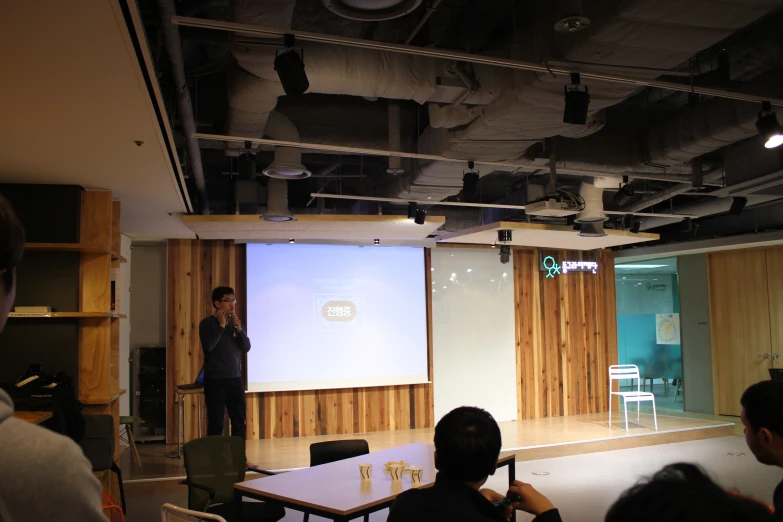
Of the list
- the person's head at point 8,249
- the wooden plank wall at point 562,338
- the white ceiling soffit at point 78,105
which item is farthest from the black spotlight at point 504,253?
the person's head at point 8,249

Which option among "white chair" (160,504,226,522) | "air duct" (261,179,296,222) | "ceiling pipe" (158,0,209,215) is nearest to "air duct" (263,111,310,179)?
"ceiling pipe" (158,0,209,215)

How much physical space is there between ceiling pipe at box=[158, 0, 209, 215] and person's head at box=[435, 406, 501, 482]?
2.25m

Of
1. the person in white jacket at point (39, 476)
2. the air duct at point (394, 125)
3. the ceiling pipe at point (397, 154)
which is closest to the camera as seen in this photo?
the person in white jacket at point (39, 476)

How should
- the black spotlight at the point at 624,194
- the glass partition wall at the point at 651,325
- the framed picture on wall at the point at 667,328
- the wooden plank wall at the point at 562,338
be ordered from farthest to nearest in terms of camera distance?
the glass partition wall at the point at 651,325, the framed picture on wall at the point at 667,328, the wooden plank wall at the point at 562,338, the black spotlight at the point at 624,194

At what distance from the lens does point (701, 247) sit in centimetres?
976

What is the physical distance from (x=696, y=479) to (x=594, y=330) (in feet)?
33.4

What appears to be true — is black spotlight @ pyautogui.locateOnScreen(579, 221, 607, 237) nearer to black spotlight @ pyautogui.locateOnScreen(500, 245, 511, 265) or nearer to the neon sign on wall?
black spotlight @ pyautogui.locateOnScreen(500, 245, 511, 265)

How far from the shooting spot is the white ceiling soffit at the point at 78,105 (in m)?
2.44

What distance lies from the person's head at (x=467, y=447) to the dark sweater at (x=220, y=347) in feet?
12.8

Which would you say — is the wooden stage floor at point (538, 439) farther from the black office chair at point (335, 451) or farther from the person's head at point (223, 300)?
the black office chair at point (335, 451)

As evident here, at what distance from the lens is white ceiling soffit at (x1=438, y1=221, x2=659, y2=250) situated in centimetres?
824

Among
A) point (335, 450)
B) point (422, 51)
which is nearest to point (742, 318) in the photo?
point (335, 450)

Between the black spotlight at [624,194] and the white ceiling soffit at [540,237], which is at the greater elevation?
the black spotlight at [624,194]

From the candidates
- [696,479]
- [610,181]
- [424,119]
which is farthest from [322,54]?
[610,181]
